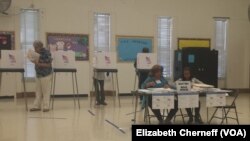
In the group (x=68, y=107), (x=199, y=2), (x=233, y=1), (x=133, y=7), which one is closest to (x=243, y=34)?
(x=233, y=1)

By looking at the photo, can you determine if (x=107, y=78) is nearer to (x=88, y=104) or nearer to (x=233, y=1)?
(x=88, y=104)

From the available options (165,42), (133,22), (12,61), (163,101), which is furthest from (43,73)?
(165,42)

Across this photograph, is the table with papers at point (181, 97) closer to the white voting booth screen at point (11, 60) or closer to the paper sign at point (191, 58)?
the white voting booth screen at point (11, 60)

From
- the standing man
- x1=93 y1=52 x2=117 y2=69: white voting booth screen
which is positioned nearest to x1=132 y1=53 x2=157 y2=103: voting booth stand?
x1=93 y1=52 x2=117 y2=69: white voting booth screen

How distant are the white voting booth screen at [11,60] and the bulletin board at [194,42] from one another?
5.13 metres

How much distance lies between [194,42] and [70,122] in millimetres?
5967

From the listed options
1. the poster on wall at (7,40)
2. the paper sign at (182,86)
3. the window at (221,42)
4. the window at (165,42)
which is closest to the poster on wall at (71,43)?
the poster on wall at (7,40)

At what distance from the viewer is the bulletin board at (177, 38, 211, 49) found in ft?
35.6

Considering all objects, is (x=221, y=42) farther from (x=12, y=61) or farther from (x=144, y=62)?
(x=12, y=61)

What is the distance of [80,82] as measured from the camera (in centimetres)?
996

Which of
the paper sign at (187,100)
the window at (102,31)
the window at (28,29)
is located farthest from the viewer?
the window at (102,31)

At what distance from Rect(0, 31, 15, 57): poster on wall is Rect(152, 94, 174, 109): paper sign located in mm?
5394

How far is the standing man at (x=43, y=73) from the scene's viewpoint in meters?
7.26

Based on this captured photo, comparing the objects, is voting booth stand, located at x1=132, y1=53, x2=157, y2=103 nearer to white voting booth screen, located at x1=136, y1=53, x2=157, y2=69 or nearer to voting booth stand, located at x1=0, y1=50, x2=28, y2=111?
white voting booth screen, located at x1=136, y1=53, x2=157, y2=69
